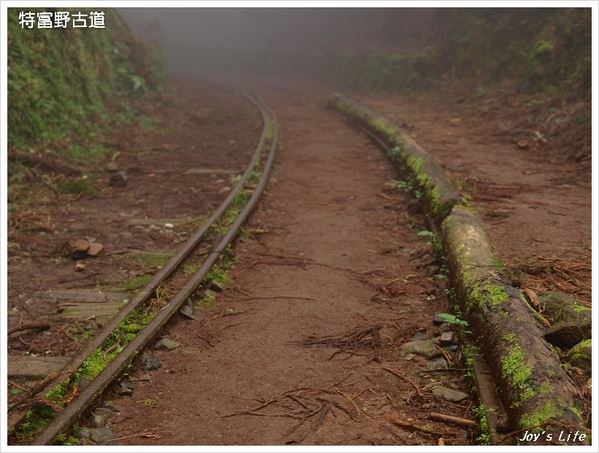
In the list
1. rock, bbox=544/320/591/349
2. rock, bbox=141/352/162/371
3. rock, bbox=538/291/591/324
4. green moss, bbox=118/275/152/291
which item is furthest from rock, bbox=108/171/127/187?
rock, bbox=544/320/591/349

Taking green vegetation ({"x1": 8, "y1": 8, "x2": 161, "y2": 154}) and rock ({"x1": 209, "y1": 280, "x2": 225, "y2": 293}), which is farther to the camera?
green vegetation ({"x1": 8, "y1": 8, "x2": 161, "y2": 154})

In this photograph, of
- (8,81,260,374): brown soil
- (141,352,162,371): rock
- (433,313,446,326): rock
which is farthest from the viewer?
(8,81,260,374): brown soil

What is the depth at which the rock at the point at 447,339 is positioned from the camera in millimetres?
4621

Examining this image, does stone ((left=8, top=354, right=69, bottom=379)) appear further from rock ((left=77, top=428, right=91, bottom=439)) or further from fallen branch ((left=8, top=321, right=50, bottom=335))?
rock ((left=77, top=428, right=91, bottom=439))

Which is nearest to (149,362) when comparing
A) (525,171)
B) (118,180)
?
(118,180)

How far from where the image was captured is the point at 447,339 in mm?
4621

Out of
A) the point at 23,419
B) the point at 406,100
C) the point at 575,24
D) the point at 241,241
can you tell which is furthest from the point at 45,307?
the point at 406,100

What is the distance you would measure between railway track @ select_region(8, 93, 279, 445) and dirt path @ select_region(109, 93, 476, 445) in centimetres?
18

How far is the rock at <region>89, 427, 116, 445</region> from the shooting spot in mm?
3585

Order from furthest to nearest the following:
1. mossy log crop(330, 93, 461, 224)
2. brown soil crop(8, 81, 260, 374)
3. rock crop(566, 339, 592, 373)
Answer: mossy log crop(330, 93, 461, 224), brown soil crop(8, 81, 260, 374), rock crop(566, 339, 592, 373)

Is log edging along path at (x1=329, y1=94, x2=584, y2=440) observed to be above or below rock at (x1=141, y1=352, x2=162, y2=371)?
above

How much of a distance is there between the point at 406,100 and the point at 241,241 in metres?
14.5

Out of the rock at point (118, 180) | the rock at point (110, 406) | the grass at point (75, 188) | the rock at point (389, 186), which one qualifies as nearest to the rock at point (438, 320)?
the rock at point (110, 406)

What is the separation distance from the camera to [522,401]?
333 centimetres
